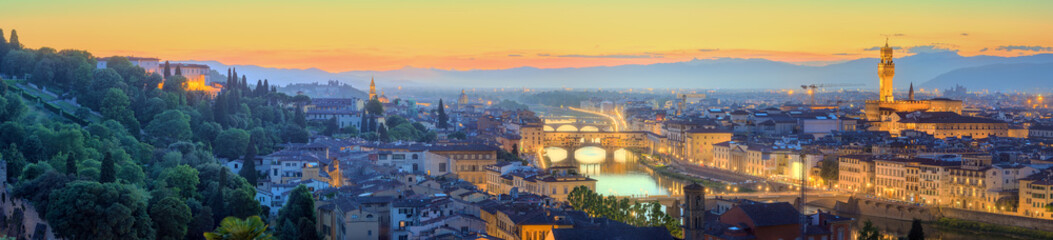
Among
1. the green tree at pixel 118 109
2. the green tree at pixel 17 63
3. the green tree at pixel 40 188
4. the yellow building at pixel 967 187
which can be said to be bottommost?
the yellow building at pixel 967 187

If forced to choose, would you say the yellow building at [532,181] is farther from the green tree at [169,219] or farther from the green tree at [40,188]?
the green tree at [40,188]

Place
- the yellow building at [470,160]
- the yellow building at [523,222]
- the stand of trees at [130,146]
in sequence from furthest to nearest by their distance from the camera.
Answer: the yellow building at [470,160]
the stand of trees at [130,146]
the yellow building at [523,222]

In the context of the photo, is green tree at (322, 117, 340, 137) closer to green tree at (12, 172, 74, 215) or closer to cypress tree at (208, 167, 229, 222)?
cypress tree at (208, 167, 229, 222)

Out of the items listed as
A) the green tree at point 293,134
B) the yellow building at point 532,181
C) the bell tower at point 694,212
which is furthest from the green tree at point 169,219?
the green tree at point 293,134

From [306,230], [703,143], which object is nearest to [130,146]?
[306,230]

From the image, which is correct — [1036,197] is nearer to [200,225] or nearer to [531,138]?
[200,225]

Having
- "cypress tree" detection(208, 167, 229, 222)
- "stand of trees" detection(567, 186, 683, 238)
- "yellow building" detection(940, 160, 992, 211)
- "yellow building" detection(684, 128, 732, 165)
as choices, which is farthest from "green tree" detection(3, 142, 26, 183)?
"yellow building" detection(684, 128, 732, 165)
